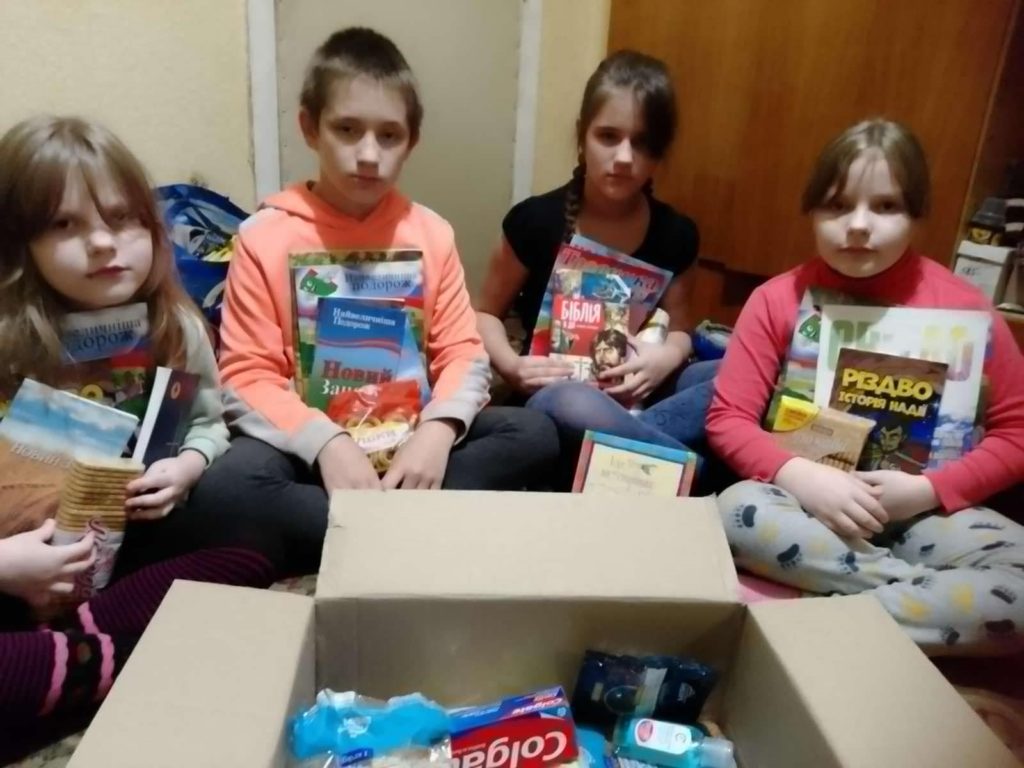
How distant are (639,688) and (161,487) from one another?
0.56 m

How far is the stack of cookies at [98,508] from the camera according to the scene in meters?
0.87

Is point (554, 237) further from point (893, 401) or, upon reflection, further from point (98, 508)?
point (98, 508)

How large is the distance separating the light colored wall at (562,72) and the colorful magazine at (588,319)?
2.24 ft

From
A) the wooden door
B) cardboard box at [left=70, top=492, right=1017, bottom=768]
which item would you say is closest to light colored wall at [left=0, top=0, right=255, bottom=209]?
the wooden door

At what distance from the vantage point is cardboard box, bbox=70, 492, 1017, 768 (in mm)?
562

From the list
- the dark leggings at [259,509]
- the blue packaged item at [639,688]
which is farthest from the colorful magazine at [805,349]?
the blue packaged item at [639,688]

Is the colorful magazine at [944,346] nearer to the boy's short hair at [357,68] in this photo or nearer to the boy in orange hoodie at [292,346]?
the boy in orange hoodie at [292,346]

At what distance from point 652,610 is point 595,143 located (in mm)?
874

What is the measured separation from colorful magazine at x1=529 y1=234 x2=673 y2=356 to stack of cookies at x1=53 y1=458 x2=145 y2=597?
2.24ft

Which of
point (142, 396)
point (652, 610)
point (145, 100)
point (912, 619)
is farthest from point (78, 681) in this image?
point (145, 100)

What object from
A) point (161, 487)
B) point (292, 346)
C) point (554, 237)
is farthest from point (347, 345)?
point (554, 237)

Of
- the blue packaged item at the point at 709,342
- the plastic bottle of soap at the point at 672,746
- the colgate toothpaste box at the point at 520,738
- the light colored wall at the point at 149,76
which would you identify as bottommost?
the plastic bottle of soap at the point at 672,746

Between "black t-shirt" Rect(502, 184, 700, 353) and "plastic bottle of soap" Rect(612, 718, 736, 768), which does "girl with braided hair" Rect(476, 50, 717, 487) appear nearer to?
"black t-shirt" Rect(502, 184, 700, 353)

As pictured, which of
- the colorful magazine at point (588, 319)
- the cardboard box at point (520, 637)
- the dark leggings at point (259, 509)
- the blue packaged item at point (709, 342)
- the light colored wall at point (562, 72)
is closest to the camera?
the cardboard box at point (520, 637)
